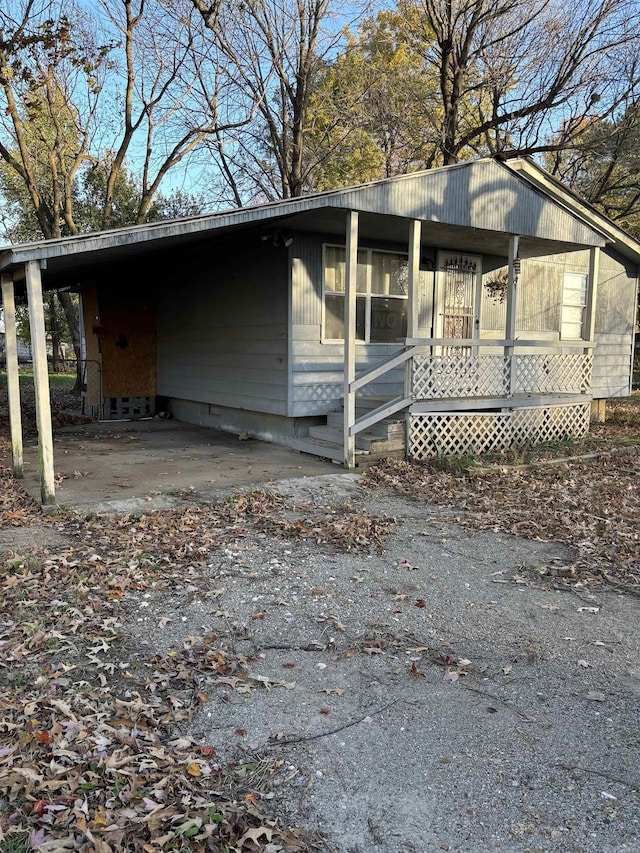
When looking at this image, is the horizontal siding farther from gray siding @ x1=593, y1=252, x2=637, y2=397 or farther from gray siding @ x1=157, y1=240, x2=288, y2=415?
gray siding @ x1=593, y1=252, x2=637, y2=397

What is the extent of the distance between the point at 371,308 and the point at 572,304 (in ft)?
17.7

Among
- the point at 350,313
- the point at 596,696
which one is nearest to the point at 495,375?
the point at 350,313

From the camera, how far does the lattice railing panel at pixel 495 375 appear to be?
8.75 metres

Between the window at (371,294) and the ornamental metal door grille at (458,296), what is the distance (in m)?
1.00

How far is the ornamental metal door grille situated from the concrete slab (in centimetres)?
386

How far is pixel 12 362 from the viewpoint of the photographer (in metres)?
6.85

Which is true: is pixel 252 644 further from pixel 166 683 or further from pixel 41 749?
pixel 41 749

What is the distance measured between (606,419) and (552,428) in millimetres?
4260

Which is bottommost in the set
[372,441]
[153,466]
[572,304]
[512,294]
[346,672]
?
[346,672]

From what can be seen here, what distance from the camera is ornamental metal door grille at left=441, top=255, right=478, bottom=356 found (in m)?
11.0

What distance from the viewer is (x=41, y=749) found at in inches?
100

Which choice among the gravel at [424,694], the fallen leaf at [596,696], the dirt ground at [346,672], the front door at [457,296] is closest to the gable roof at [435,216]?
the front door at [457,296]

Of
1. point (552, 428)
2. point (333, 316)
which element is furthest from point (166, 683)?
point (552, 428)

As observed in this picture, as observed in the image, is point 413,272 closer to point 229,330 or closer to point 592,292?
point 229,330
